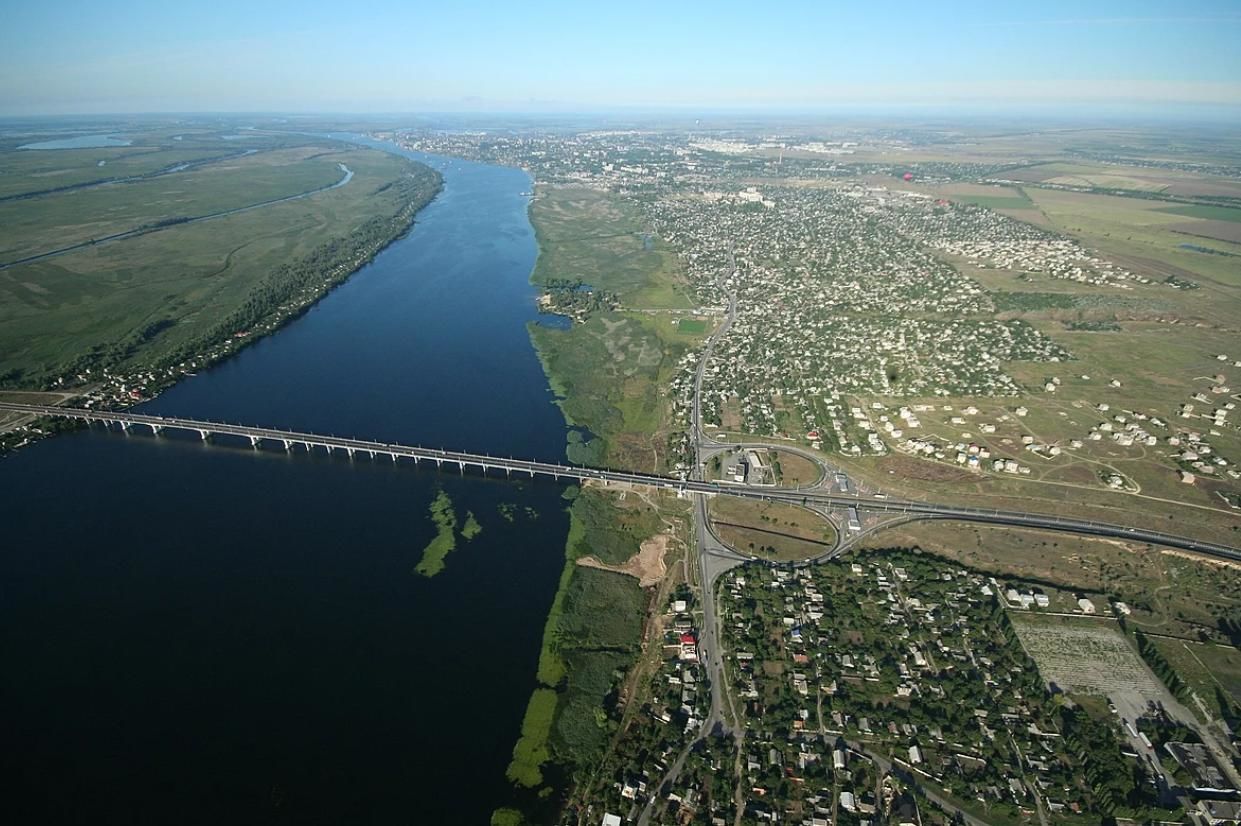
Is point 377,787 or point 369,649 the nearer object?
point 377,787

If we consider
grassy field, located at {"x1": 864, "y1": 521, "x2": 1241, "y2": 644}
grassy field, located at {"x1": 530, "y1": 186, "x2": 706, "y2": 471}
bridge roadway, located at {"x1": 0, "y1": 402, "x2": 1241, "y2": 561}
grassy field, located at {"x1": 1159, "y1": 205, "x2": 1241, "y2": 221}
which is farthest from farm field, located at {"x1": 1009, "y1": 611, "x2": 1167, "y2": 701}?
grassy field, located at {"x1": 1159, "y1": 205, "x2": 1241, "y2": 221}

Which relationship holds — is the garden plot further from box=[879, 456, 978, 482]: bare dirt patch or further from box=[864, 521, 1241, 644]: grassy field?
box=[879, 456, 978, 482]: bare dirt patch

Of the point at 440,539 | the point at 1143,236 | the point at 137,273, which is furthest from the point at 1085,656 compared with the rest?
the point at 1143,236

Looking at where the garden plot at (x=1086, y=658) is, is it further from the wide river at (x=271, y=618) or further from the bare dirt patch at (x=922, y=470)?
the wide river at (x=271, y=618)

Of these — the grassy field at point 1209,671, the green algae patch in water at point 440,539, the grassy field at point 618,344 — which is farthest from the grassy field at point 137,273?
the grassy field at point 1209,671

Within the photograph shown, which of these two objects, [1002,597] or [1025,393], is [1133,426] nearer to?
[1025,393]

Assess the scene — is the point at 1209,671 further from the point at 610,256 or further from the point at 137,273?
the point at 137,273

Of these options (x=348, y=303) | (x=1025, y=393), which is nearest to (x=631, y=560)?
(x=1025, y=393)
